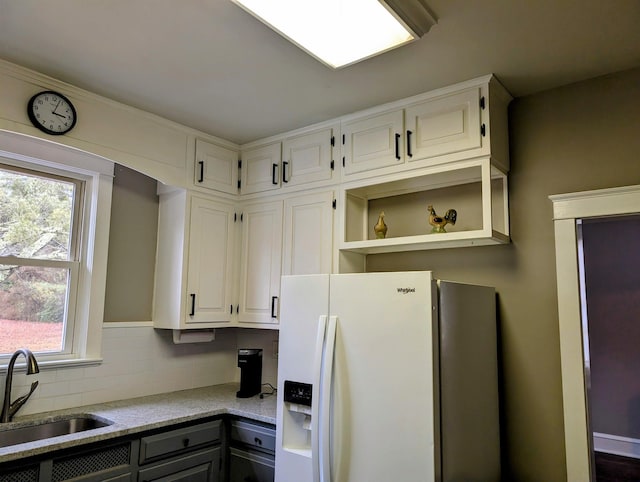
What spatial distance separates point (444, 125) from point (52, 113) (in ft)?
6.47

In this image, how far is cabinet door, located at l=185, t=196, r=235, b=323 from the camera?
298 centimetres

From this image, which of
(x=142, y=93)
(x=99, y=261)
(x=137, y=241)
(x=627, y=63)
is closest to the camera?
(x=627, y=63)

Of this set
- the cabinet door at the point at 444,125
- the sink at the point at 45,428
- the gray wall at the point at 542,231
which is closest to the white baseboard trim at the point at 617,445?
the gray wall at the point at 542,231

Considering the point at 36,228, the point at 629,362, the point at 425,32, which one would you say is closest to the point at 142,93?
the point at 36,228

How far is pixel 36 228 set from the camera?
2592mm

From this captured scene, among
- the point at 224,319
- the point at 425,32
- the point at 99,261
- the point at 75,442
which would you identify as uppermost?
the point at 425,32

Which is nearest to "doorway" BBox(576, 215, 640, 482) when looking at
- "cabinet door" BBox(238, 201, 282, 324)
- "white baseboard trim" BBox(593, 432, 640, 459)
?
"white baseboard trim" BBox(593, 432, 640, 459)

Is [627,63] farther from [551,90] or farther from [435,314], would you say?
[435,314]

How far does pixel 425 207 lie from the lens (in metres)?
2.75

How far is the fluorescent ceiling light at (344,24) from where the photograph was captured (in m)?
1.65

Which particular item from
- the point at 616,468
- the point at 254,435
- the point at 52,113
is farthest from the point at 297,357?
the point at 616,468

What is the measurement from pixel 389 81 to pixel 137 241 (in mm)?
1860

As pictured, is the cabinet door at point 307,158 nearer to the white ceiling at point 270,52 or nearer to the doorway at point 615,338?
the white ceiling at point 270,52

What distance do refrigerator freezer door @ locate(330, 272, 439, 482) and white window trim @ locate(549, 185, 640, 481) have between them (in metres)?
0.82
